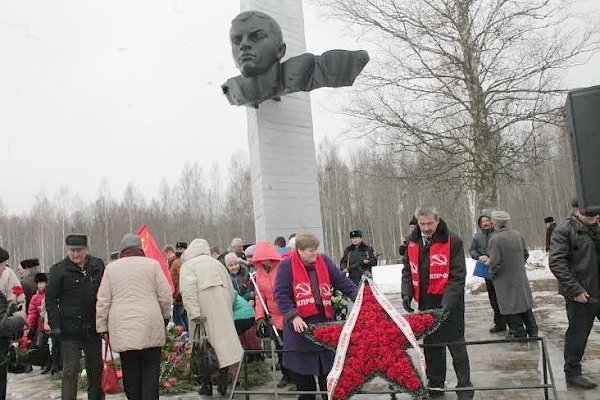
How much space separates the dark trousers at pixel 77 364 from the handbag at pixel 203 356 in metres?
0.93

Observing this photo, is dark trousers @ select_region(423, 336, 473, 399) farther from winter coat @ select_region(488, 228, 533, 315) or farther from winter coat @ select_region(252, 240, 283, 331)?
winter coat @ select_region(488, 228, 533, 315)

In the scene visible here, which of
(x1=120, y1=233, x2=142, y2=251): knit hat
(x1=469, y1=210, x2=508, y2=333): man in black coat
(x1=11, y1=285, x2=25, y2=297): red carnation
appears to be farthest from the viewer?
(x1=469, y1=210, x2=508, y2=333): man in black coat

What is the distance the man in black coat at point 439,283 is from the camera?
4535 millimetres

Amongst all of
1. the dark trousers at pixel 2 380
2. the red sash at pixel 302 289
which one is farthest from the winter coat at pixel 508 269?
the dark trousers at pixel 2 380

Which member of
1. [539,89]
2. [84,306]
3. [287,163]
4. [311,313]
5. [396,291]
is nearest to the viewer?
Result: [311,313]

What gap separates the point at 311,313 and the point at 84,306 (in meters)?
2.21

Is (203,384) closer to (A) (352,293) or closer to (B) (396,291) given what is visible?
(A) (352,293)

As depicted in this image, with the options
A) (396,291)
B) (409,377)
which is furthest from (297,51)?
(396,291)

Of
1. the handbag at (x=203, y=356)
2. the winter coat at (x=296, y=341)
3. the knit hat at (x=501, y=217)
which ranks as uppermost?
the knit hat at (x=501, y=217)

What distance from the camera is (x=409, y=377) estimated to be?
11.9 ft

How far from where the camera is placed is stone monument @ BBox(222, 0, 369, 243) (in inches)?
312

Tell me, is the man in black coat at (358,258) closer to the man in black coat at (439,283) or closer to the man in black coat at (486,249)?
the man in black coat at (486,249)

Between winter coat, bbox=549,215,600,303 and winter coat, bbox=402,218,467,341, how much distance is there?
0.96m

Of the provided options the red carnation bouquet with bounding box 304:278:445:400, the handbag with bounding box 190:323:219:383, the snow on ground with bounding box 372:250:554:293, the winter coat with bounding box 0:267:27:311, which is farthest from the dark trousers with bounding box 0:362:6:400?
the snow on ground with bounding box 372:250:554:293
